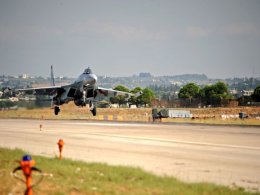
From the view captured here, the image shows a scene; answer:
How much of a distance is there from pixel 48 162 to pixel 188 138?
15981 millimetres

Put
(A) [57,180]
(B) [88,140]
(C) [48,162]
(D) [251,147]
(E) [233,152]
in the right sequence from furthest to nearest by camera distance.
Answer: (B) [88,140] < (D) [251,147] < (E) [233,152] < (C) [48,162] < (A) [57,180]

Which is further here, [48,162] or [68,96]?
[68,96]

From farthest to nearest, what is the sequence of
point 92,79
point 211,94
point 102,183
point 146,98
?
1. point 146,98
2. point 211,94
3. point 92,79
4. point 102,183

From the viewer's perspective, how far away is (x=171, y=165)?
69.8 feet

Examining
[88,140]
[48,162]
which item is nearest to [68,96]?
[88,140]

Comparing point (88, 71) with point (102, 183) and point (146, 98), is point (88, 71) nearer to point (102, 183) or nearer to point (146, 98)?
point (102, 183)

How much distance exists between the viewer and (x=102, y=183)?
15.8m

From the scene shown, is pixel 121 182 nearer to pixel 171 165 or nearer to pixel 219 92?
pixel 171 165

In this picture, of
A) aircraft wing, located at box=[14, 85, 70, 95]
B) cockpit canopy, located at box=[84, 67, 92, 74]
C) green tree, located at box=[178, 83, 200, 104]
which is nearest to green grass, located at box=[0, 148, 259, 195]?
cockpit canopy, located at box=[84, 67, 92, 74]

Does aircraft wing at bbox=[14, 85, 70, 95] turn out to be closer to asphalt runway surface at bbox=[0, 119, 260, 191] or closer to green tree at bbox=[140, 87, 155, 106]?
asphalt runway surface at bbox=[0, 119, 260, 191]

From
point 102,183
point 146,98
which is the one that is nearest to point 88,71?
point 102,183

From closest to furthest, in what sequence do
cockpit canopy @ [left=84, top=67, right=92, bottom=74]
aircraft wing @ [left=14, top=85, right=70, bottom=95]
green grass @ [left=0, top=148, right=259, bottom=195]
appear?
green grass @ [left=0, top=148, right=259, bottom=195]
cockpit canopy @ [left=84, top=67, right=92, bottom=74]
aircraft wing @ [left=14, top=85, right=70, bottom=95]

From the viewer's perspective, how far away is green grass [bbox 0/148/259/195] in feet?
48.2

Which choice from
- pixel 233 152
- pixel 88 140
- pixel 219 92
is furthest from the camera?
pixel 219 92
